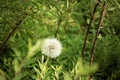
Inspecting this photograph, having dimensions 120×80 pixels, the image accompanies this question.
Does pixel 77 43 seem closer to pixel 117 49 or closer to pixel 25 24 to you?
pixel 117 49

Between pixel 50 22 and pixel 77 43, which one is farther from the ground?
pixel 50 22

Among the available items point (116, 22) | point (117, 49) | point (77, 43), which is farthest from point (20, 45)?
point (116, 22)

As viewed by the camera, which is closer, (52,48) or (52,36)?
(52,48)

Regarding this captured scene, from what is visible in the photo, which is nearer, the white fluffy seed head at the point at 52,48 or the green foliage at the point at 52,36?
the green foliage at the point at 52,36

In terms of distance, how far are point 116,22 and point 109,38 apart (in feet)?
0.83

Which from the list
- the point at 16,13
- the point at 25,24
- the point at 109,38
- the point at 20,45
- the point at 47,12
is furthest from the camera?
the point at 109,38

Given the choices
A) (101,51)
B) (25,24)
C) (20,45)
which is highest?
→ (25,24)

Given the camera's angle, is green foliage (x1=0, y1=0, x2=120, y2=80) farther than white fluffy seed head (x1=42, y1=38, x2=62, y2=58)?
No

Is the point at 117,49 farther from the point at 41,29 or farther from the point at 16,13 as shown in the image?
the point at 16,13

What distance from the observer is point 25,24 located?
107 inches

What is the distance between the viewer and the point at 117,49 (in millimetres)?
3596

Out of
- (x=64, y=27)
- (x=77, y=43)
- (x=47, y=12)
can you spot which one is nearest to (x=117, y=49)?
(x=77, y=43)

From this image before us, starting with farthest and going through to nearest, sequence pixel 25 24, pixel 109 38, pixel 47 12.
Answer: pixel 109 38 → pixel 25 24 → pixel 47 12

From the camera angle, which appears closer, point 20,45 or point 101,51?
point 20,45
